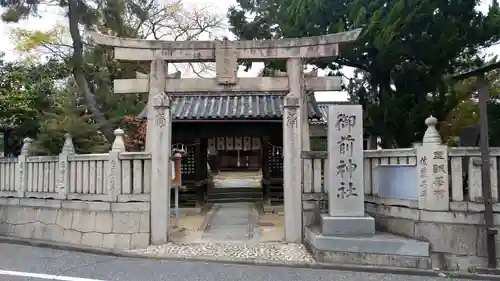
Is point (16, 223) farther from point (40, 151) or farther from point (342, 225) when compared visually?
point (342, 225)

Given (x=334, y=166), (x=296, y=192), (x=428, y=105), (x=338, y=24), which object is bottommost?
(x=296, y=192)

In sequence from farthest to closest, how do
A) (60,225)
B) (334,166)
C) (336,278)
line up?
1. (60,225)
2. (334,166)
3. (336,278)

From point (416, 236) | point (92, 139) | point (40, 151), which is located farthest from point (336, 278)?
point (40, 151)

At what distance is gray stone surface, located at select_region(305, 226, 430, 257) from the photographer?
6.90 m

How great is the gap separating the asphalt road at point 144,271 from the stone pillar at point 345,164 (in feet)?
4.23

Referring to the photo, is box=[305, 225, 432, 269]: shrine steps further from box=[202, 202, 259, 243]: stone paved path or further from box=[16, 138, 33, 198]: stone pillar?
box=[16, 138, 33, 198]: stone pillar

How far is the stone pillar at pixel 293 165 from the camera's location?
8.41m

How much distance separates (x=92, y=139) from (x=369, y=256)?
7633 mm

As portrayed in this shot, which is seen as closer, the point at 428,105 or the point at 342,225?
the point at 342,225

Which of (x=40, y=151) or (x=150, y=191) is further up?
(x=40, y=151)

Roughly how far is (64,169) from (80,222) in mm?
1331

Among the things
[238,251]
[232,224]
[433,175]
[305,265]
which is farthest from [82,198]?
[433,175]

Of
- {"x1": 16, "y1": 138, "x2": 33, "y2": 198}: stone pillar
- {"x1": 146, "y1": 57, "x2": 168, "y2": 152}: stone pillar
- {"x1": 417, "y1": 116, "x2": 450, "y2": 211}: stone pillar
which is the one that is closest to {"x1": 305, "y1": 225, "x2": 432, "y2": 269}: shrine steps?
{"x1": 417, "y1": 116, "x2": 450, "y2": 211}: stone pillar

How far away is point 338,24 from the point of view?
485 inches
